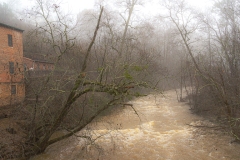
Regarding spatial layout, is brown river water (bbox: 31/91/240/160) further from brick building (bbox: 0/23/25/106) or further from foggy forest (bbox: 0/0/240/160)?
brick building (bbox: 0/23/25/106)

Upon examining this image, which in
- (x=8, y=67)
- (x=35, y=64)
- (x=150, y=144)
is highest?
(x=35, y=64)

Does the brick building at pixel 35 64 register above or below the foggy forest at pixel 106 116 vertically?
above

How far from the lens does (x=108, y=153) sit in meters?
9.80

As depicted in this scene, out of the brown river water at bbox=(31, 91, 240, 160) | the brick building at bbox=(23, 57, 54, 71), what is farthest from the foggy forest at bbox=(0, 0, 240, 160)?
the brick building at bbox=(23, 57, 54, 71)

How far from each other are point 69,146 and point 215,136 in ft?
28.3

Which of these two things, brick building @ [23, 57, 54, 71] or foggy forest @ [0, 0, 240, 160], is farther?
brick building @ [23, 57, 54, 71]

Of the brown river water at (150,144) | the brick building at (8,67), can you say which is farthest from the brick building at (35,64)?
the brown river water at (150,144)

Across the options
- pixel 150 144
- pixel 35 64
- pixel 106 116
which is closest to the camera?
pixel 150 144

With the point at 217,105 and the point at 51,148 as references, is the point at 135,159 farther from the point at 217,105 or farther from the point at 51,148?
the point at 217,105

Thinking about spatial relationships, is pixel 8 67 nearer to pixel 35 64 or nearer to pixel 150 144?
pixel 35 64

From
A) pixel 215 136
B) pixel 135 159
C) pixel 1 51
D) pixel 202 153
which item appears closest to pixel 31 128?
pixel 135 159

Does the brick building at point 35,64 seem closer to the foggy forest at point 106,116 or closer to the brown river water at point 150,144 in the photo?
the foggy forest at point 106,116

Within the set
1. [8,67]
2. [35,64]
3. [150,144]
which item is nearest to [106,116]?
[150,144]

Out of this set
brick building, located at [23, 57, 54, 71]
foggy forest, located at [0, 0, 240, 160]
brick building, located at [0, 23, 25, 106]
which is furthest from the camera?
brick building, located at [23, 57, 54, 71]
